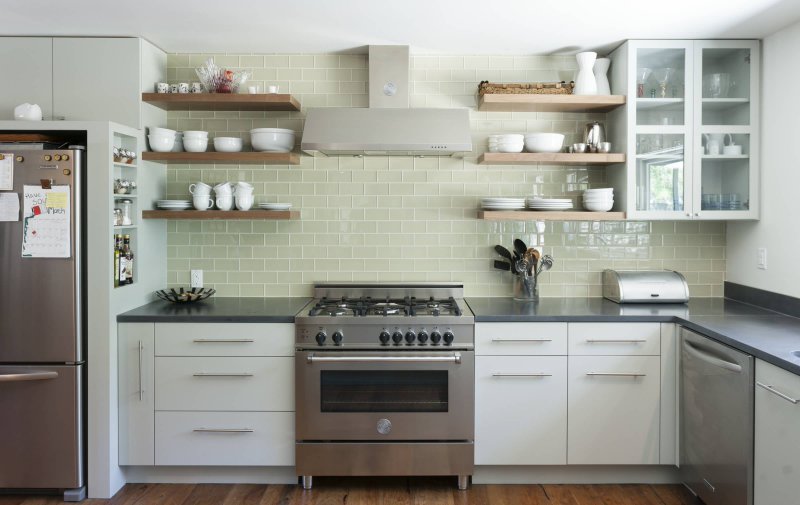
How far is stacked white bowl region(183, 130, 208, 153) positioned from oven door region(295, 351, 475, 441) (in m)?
1.37

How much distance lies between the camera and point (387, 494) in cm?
324

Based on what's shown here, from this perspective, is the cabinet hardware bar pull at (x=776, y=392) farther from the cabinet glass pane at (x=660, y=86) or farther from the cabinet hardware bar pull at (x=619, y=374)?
the cabinet glass pane at (x=660, y=86)

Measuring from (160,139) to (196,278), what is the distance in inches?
34.3

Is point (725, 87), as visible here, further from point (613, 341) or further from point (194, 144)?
point (194, 144)

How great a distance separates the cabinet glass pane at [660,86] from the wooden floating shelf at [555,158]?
0.83ft

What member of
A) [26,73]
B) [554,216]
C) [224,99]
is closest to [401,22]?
[224,99]

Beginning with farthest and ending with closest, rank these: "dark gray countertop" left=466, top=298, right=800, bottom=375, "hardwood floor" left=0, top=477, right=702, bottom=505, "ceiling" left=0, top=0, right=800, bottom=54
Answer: "hardwood floor" left=0, top=477, right=702, bottom=505 → "ceiling" left=0, top=0, right=800, bottom=54 → "dark gray countertop" left=466, top=298, right=800, bottom=375

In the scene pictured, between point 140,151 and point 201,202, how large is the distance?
426 mm

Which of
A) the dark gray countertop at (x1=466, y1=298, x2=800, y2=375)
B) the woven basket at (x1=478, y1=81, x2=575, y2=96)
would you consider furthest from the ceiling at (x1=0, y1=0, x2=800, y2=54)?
the dark gray countertop at (x1=466, y1=298, x2=800, y2=375)

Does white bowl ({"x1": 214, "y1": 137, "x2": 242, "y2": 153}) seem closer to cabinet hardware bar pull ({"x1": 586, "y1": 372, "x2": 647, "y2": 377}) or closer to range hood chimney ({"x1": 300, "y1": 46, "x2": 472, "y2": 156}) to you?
range hood chimney ({"x1": 300, "y1": 46, "x2": 472, "y2": 156})

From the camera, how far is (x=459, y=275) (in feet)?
13.0

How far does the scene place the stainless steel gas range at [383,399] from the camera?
3250 mm

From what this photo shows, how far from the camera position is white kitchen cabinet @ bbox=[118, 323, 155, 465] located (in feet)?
10.8

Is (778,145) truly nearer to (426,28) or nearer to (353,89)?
(426,28)
